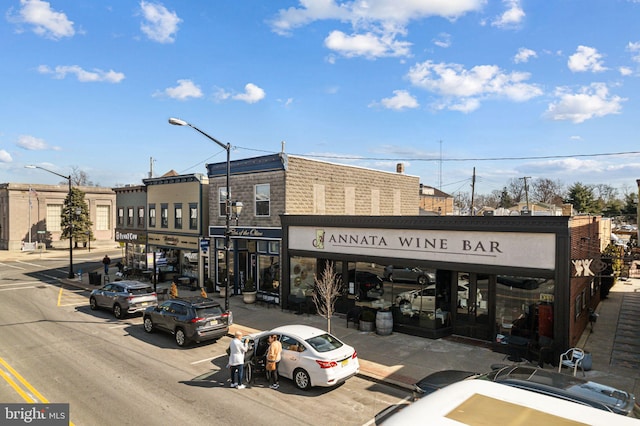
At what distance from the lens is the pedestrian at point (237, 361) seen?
12.0m

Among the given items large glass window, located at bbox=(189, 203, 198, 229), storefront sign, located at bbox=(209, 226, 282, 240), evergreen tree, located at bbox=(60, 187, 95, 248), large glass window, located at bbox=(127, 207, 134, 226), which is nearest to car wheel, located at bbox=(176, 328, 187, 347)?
storefront sign, located at bbox=(209, 226, 282, 240)

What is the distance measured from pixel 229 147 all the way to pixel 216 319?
7.48 m

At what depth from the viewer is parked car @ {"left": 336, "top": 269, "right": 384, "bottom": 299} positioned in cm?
1914

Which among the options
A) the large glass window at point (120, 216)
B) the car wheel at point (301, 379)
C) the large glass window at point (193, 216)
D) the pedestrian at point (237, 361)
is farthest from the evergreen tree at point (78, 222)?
the car wheel at point (301, 379)

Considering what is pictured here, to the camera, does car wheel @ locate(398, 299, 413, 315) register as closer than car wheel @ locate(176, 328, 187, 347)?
No

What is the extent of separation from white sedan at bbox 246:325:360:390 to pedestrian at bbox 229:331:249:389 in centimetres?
88

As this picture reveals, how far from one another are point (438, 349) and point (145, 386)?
10.1 meters

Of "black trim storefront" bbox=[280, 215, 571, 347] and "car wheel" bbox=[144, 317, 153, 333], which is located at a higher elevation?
"black trim storefront" bbox=[280, 215, 571, 347]

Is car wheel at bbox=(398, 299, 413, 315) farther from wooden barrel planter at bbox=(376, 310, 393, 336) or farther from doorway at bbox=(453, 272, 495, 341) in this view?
doorway at bbox=(453, 272, 495, 341)

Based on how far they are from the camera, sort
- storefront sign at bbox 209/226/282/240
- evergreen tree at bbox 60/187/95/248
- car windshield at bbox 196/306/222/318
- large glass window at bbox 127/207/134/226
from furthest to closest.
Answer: evergreen tree at bbox 60/187/95/248 → large glass window at bbox 127/207/134/226 → storefront sign at bbox 209/226/282/240 → car windshield at bbox 196/306/222/318

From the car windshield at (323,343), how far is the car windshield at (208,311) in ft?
18.8

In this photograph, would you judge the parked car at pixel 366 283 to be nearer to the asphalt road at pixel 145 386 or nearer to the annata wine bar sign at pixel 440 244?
the annata wine bar sign at pixel 440 244

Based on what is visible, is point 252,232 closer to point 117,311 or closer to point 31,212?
point 117,311

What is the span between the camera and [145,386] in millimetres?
12000
